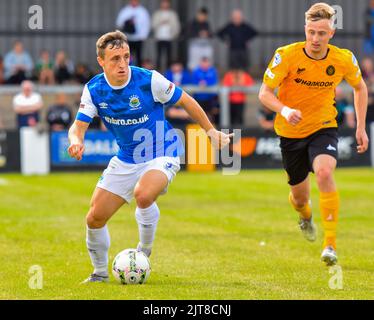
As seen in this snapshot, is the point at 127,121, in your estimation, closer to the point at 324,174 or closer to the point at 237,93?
the point at 324,174

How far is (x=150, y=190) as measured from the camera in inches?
354

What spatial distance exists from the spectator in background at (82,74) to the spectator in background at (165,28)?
2.02 meters

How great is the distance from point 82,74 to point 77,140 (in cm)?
1691

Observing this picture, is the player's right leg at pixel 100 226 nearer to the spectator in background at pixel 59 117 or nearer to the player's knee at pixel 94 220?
the player's knee at pixel 94 220

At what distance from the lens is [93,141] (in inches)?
915

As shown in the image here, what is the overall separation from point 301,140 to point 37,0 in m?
18.7

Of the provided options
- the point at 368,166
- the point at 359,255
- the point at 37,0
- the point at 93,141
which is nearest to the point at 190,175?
the point at 93,141

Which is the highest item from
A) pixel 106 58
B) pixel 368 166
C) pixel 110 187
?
pixel 106 58

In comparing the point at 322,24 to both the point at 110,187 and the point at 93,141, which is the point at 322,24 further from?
the point at 93,141

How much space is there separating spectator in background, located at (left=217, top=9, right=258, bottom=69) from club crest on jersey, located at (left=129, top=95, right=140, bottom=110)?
54.2 ft

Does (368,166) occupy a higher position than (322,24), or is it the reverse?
(322,24)

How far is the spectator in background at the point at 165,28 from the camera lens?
26.0 metres

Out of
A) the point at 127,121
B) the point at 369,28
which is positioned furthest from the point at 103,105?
the point at 369,28

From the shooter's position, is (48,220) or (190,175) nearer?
(48,220)
